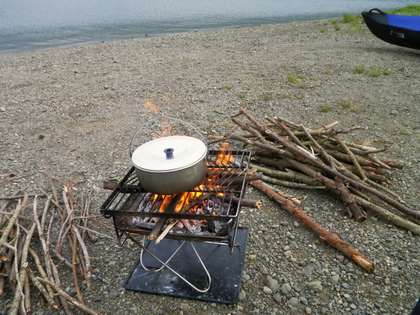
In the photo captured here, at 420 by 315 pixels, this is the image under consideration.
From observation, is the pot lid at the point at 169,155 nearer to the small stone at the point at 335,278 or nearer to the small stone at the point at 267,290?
Answer: the small stone at the point at 267,290

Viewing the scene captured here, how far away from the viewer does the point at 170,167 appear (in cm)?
229

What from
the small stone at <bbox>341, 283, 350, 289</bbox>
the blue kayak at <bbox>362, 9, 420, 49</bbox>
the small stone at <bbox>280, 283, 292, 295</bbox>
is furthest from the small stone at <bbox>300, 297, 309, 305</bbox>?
the blue kayak at <bbox>362, 9, 420, 49</bbox>

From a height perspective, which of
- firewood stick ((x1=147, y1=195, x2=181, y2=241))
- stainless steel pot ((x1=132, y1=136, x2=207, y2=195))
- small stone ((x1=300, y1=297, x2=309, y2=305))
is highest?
stainless steel pot ((x1=132, y1=136, x2=207, y2=195))

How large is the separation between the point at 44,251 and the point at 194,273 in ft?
4.79

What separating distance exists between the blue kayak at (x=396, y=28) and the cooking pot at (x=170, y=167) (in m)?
10.4

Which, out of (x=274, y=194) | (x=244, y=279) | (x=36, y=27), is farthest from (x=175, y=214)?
(x=36, y=27)

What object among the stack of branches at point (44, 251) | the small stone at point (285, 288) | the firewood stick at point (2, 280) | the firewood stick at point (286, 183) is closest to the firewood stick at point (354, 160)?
the firewood stick at point (286, 183)

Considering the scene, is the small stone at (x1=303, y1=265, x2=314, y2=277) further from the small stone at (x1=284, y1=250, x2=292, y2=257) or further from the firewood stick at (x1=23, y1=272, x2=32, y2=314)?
the firewood stick at (x1=23, y1=272, x2=32, y2=314)

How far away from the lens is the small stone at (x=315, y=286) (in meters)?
2.84

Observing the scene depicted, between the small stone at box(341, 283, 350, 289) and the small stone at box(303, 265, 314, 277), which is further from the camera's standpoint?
the small stone at box(303, 265, 314, 277)

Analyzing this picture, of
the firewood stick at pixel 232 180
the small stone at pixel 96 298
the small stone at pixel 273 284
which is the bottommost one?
the small stone at pixel 96 298

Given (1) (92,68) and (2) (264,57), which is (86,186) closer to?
(1) (92,68)

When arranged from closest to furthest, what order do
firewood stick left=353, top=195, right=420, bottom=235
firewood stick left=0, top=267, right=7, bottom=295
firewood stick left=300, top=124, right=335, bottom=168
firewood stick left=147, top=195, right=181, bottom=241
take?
firewood stick left=147, top=195, right=181, bottom=241
firewood stick left=0, top=267, right=7, bottom=295
firewood stick left=353, top=195, right=420, bottom=235
firewood stick left=300, top=124, right=335, bottom=168

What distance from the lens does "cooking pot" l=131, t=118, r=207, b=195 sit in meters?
2.30
